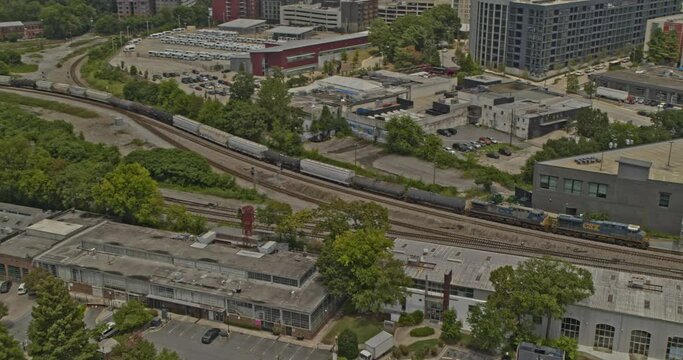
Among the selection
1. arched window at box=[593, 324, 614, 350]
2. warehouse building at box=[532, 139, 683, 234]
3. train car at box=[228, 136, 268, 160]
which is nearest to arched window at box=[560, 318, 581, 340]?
arched window at box=[593, 324, 614, 350]

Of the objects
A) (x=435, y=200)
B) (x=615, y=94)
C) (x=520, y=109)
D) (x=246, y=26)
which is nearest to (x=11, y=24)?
(x=246, y=26)

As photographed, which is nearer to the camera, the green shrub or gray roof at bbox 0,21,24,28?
the green shrub

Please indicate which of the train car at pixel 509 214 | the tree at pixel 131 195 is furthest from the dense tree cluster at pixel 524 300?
the tree at pixel 131 195

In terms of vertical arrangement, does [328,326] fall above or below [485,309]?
below

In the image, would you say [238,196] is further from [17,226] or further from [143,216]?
[17,226]

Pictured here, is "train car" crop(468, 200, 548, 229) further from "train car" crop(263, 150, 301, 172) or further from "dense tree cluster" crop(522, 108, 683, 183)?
"train car" crop(263, 150, 301, 172)

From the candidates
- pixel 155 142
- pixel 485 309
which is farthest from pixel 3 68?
pixel 485 309
